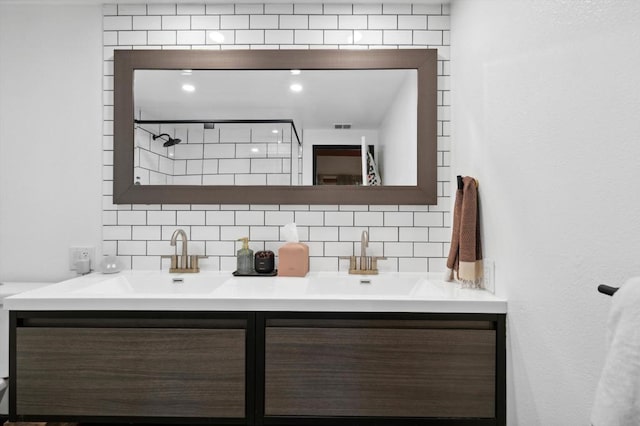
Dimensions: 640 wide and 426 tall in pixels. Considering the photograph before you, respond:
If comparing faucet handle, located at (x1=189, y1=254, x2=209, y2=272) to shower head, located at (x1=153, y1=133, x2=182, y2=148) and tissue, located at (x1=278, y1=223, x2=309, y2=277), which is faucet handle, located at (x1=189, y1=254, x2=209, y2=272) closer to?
tissue, located at (x1=278, y1=223, x2=309, y2=277)

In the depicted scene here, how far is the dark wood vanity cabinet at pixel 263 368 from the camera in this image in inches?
52.6

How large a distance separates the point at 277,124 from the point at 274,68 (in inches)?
11.5

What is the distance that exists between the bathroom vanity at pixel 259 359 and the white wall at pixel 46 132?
72 centimetres

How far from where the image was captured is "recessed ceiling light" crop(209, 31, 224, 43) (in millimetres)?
1939

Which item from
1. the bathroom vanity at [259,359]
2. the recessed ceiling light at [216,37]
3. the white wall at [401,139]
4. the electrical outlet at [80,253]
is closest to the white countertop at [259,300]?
the bathroom vanity at [259,359]

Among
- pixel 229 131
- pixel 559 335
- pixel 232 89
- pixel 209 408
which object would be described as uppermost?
pixel 232 89

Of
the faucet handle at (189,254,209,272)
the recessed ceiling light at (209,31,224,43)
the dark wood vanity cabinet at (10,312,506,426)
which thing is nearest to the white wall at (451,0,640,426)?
the dark wood vanity cabinet at (10,312,506,426)

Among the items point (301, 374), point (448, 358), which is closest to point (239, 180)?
point (301, 374)

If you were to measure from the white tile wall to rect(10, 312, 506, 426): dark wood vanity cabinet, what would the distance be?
0.62 meters

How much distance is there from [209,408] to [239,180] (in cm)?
107

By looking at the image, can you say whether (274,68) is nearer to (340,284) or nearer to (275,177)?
(275,177)

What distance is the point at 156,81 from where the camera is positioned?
1.94m

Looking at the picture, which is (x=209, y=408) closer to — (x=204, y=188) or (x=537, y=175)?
(x=204, y=188)

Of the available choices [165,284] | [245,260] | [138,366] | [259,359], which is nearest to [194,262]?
[165,284]
